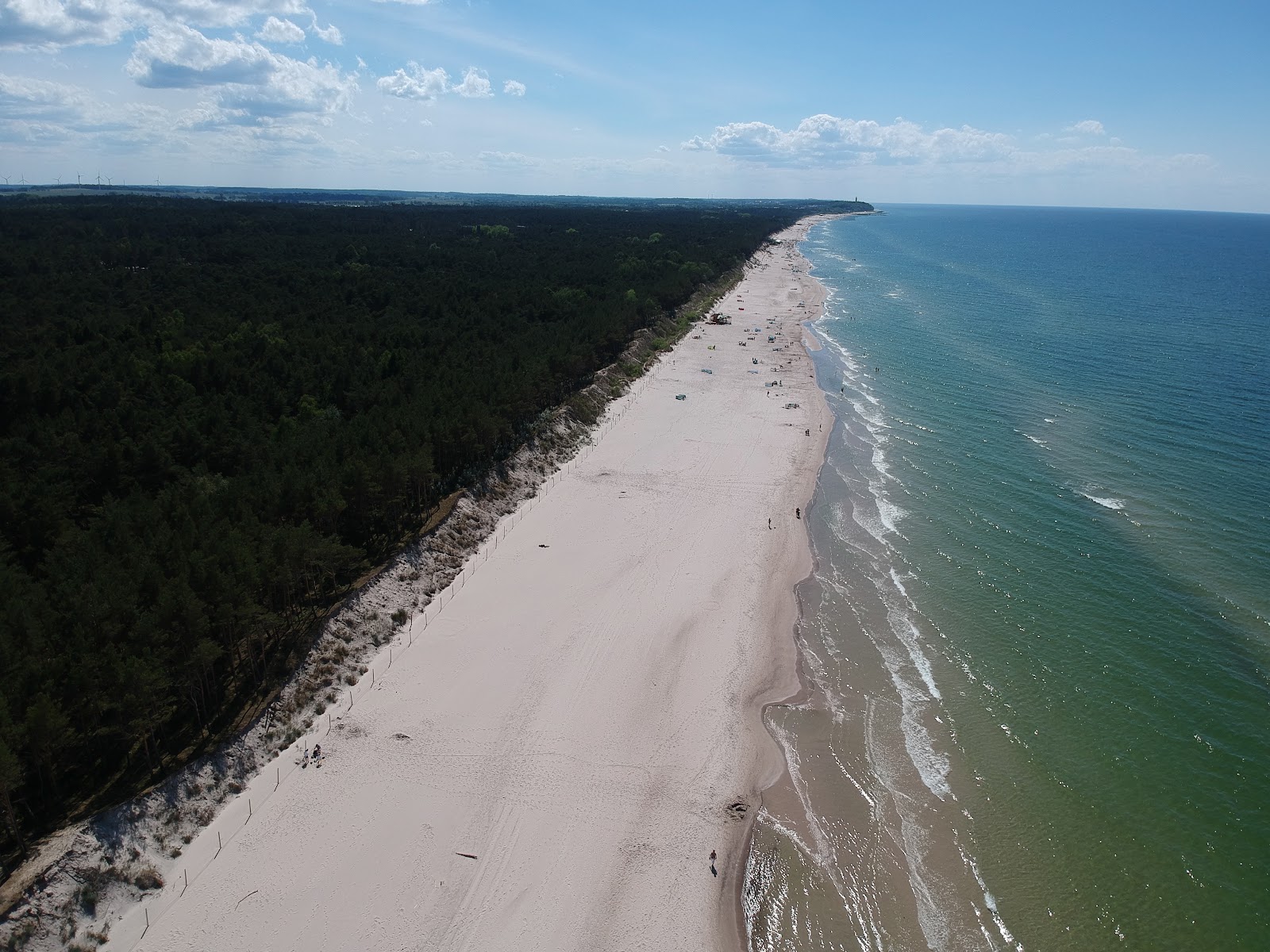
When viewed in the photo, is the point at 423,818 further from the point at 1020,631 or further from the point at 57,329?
the point at 57,329

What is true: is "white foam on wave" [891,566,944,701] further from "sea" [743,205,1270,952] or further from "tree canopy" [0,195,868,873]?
"tree canopy" [0,195,868,873]

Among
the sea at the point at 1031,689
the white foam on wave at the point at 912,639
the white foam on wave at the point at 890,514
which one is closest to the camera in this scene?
the sea at the point at 1031,689

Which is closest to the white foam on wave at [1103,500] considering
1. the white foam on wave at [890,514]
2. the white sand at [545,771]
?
the white foam on wave at [890,514]

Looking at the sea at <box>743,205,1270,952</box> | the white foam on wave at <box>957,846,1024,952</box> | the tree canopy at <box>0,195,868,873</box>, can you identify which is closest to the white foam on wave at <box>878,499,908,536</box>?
the sea at <box>743,205,1270,952</box>

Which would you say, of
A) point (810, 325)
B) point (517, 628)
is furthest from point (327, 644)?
point (810, 325)

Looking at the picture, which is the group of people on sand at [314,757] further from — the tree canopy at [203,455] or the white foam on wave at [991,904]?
the white foam on wave at [991,904]

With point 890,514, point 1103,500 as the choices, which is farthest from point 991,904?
point 1103,500

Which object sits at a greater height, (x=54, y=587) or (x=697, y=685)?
(x=54, y=587)
